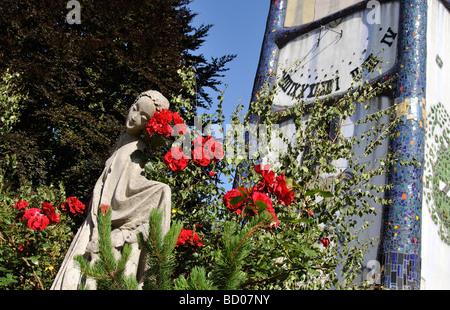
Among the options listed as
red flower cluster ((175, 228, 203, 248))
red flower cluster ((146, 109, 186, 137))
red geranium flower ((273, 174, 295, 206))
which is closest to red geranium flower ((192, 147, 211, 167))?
red flower cluster ((146, 109, 186, 137))

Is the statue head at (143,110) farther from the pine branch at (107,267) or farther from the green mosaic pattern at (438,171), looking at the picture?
the green mosaic pattern at (438,171)

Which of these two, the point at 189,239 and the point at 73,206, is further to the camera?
the point at 73,206

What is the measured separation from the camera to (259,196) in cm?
231

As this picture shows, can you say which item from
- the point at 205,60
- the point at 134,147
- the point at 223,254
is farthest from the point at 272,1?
the point at 223,254

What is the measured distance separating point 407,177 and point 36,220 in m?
4.07

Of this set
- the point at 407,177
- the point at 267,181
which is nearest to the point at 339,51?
the point at 407,177

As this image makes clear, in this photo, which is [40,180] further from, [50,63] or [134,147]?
[134,147]

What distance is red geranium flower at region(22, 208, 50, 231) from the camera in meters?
3.16

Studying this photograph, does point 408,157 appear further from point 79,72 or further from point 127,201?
point 79,72

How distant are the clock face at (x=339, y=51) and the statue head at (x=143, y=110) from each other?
350cm

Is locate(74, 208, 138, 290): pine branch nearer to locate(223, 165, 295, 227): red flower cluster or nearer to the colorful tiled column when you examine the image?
locate(223, 165, 295, 227): red flower cluster

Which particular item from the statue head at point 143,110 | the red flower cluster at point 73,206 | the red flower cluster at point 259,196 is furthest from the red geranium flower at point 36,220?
the red flower cluster at point 259,196

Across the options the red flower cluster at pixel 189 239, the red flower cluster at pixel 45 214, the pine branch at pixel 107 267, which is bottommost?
the pine branch at pixel 107 267

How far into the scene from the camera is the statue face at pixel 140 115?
296 cm
